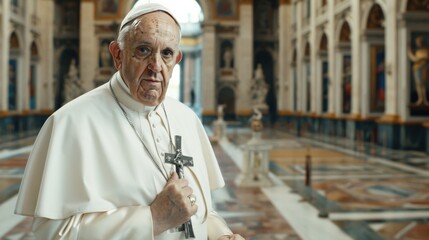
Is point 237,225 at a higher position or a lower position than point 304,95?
lower

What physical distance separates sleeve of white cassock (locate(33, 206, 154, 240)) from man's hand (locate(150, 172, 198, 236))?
0.11 feet

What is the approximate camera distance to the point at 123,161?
66.4 inches

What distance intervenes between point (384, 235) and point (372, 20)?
14654 mm

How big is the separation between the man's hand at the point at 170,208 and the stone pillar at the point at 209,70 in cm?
3133

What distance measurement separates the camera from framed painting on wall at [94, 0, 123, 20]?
3309 cm

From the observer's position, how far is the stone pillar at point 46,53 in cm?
2952

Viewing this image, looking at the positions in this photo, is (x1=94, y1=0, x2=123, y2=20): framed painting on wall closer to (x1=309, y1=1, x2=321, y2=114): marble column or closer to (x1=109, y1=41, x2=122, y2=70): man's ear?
(x1=309, y1=1, x2=321, y2=114): marble column

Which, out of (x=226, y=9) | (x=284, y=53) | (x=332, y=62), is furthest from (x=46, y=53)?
(x=332, y=62)

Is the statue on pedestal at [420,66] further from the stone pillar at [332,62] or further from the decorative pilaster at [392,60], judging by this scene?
the stone pillar at [332,62]

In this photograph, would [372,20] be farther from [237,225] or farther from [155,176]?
[155,176]

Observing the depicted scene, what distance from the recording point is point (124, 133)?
1.75m

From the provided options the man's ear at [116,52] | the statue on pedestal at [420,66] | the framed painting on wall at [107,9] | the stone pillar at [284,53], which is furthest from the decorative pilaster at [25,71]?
the man's ear at [116,52]

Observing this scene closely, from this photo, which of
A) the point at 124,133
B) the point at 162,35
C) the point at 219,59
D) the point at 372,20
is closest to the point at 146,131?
the point at 124,133

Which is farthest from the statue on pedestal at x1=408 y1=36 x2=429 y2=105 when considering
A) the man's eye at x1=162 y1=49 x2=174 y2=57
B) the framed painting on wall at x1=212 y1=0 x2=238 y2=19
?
the framed painting on wall at x1=212 y1=0 x2=238 y2=19
